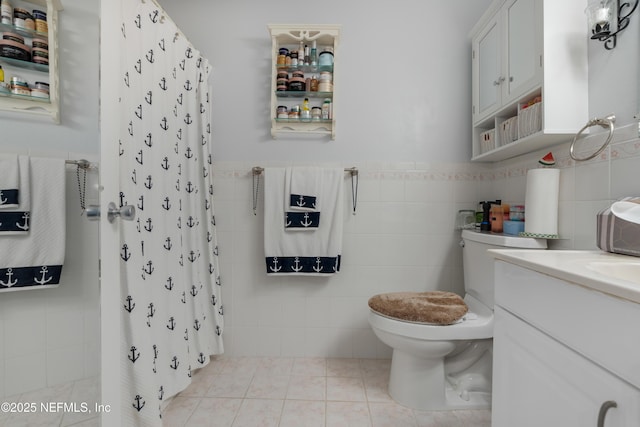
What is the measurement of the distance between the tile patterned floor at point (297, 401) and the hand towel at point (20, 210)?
106 centimetres

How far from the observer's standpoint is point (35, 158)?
63 centimetres

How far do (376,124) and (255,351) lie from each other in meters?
1.57

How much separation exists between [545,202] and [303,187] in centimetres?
114

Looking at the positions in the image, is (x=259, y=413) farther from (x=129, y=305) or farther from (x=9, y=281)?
(x=9, y=281)

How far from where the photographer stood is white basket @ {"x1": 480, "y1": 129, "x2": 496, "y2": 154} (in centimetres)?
152

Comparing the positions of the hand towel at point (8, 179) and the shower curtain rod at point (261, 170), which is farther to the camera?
the shower curtain rod at point (261, 170)

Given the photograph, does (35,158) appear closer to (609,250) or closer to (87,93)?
(87,93)

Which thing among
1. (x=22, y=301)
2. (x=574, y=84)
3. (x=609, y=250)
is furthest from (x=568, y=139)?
(x=22, y=301)

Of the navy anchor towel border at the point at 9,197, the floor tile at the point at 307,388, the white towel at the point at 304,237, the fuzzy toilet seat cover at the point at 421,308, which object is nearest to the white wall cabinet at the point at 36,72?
the navy anchor towel border at the point at 9,197

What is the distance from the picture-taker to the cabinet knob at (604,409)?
49cm

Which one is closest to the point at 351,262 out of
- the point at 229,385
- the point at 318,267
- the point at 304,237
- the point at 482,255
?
the point at 318,267

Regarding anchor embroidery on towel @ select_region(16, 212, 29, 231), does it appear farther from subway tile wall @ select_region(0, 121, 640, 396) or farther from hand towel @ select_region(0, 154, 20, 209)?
subway tile wall @ select_region(0, 121, 640, 396)

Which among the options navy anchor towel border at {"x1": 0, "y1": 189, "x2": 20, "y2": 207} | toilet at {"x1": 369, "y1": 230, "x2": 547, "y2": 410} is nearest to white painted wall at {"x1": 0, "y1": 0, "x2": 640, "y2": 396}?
toilet at {"x1": 369, "y1": 230, "x2": 547, "y2": 410}

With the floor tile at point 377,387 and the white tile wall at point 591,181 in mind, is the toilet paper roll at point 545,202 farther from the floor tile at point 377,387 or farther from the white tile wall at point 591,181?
the floor tile at point 377,387
